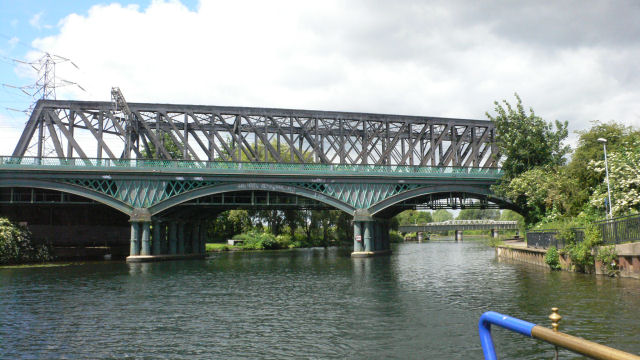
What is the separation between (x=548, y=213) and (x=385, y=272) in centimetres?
2327

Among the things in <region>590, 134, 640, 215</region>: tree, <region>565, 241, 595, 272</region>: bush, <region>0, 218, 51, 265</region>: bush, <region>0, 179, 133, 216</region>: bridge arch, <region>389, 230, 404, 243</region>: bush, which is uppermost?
<region>0, 179, 133, 216</region>: bridge arch

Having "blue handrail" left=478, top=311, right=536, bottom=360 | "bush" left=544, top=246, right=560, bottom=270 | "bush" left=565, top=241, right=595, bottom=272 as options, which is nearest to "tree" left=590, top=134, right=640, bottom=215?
"bush" left=565, top=241, right=595, bottom=272

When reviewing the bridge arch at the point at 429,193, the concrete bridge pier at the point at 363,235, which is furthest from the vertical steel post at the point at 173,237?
the bridge arch at the point at 429,193

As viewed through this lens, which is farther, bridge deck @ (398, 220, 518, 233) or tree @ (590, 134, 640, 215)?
bridge deck @ (398, 220, 518, 233)

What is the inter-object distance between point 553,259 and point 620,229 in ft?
31.6

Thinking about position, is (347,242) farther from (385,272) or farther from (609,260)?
(609,260)

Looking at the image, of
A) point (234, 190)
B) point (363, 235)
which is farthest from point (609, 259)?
point (234, 190)

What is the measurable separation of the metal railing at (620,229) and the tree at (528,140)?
28.0m

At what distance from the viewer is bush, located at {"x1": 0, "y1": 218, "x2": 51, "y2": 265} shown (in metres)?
56.4

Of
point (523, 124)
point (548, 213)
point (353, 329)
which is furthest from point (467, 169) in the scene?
point (353, 329)

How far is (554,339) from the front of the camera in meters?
4.67

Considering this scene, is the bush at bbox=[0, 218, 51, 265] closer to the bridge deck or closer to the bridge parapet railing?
the bridge parapet railing

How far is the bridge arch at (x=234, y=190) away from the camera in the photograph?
61.8 meters

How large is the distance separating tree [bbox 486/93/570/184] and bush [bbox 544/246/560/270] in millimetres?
22367
